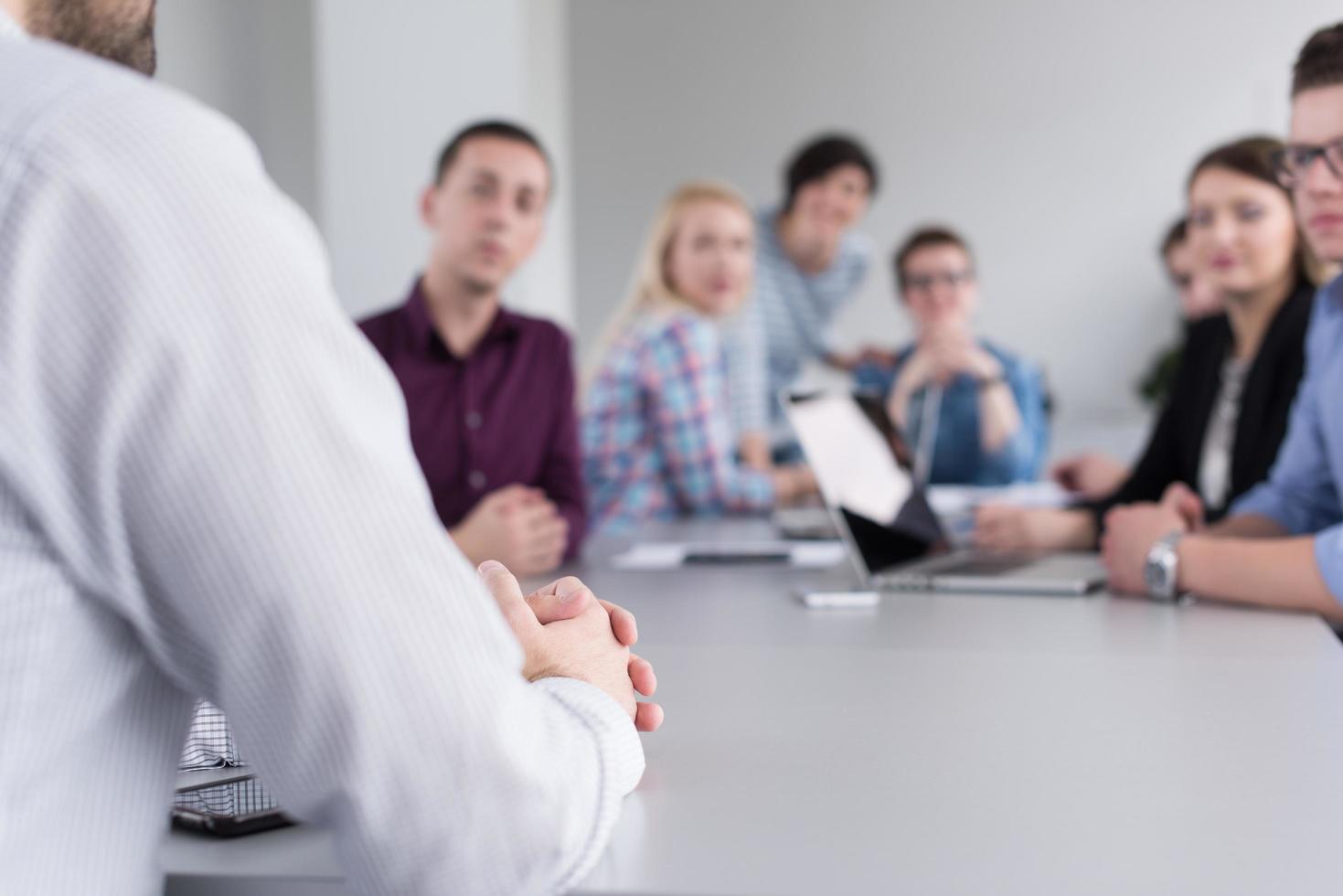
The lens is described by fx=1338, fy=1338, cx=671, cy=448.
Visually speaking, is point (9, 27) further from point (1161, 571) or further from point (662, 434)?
point (662, 434)

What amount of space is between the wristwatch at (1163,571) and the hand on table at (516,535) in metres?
0.89

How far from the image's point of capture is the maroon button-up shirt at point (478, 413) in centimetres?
267

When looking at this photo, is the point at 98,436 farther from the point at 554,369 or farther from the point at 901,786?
the point at 554,369

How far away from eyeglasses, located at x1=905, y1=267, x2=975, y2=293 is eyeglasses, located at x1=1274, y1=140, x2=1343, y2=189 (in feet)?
7.14

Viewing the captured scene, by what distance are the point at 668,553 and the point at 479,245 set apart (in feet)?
2.65

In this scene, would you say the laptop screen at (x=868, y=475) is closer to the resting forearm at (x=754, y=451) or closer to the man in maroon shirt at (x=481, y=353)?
the man in maroon shirt at (x=481, y=353)

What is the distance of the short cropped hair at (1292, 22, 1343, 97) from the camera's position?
1.83m

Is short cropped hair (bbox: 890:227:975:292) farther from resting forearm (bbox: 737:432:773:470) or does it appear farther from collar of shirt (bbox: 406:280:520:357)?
collar of shirt (bbox: 406:280:520:357)

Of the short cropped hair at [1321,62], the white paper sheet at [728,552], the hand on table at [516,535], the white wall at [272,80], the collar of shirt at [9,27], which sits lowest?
the white paper sheet at [728,552]

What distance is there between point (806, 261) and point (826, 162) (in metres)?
0.39

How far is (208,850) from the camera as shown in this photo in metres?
0.82

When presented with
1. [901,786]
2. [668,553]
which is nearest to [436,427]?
[668,553]

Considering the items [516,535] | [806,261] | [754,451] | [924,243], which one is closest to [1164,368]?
[806,261]

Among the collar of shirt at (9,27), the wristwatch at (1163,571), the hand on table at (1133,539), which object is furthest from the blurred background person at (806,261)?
the collar of shirt at (9,27)
